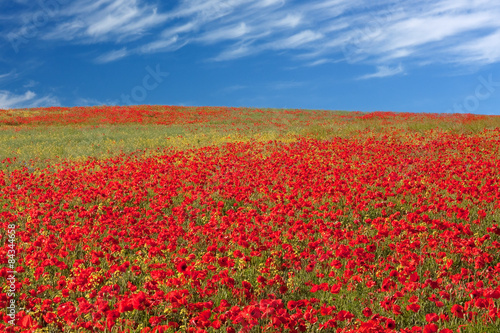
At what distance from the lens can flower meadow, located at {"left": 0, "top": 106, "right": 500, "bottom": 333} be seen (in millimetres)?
3799

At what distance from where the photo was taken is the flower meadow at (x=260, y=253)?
12.5 ft

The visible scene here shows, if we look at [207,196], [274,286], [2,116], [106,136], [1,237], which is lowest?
[274,286]

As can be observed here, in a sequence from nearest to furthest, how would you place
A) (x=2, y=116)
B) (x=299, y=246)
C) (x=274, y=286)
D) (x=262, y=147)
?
(x=274, y=286), (x=299, y=246), (x=262, y=147), (x=2, y=116)

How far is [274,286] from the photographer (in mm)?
4914

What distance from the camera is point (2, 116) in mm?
37875

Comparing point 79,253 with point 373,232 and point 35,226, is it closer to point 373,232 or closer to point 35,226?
point 35,226

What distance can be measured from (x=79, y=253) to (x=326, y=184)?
17.9 feet

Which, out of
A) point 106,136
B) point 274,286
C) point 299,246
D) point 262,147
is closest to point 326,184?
point 299,246

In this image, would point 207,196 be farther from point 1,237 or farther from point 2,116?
point 2,116

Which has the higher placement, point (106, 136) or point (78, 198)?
point (106, 136)

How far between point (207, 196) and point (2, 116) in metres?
37.7

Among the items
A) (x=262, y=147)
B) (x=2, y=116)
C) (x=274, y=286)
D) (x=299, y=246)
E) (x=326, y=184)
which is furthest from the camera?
(x=2, y=116)

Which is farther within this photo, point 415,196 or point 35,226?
point 415,196

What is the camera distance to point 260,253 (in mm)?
5203
